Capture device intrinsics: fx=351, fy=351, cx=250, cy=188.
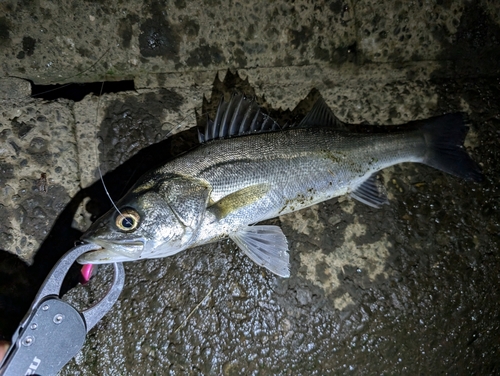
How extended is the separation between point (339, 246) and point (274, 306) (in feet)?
2.38

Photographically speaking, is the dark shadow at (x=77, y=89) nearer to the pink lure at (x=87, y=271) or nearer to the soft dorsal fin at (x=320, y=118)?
the pink lure at (x=87, y=271)

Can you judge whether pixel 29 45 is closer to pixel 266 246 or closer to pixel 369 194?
pixel 266 246

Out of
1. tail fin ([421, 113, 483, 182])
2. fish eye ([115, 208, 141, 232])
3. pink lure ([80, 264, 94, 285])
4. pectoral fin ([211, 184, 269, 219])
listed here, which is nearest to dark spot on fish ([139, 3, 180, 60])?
pectoral fin ([211, 184, 269, 219])

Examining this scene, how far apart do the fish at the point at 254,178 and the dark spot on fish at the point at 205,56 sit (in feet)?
2.29

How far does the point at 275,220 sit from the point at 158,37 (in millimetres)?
1858

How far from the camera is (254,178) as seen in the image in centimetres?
249

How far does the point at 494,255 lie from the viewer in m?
3.13

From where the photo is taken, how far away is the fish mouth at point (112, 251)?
217 centimetres

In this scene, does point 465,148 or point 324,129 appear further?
point 465,148

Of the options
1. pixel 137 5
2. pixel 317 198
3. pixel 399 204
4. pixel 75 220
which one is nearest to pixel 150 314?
pixel 75 220

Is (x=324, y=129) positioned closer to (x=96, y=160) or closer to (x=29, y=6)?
(x=96, y=160)

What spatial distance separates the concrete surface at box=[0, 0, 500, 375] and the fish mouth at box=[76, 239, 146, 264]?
0.57m

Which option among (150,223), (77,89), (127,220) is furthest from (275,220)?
(77,89)

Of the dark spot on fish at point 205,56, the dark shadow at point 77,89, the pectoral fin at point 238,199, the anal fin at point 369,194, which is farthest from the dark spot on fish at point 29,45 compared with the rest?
the anal fin at point 369,194
